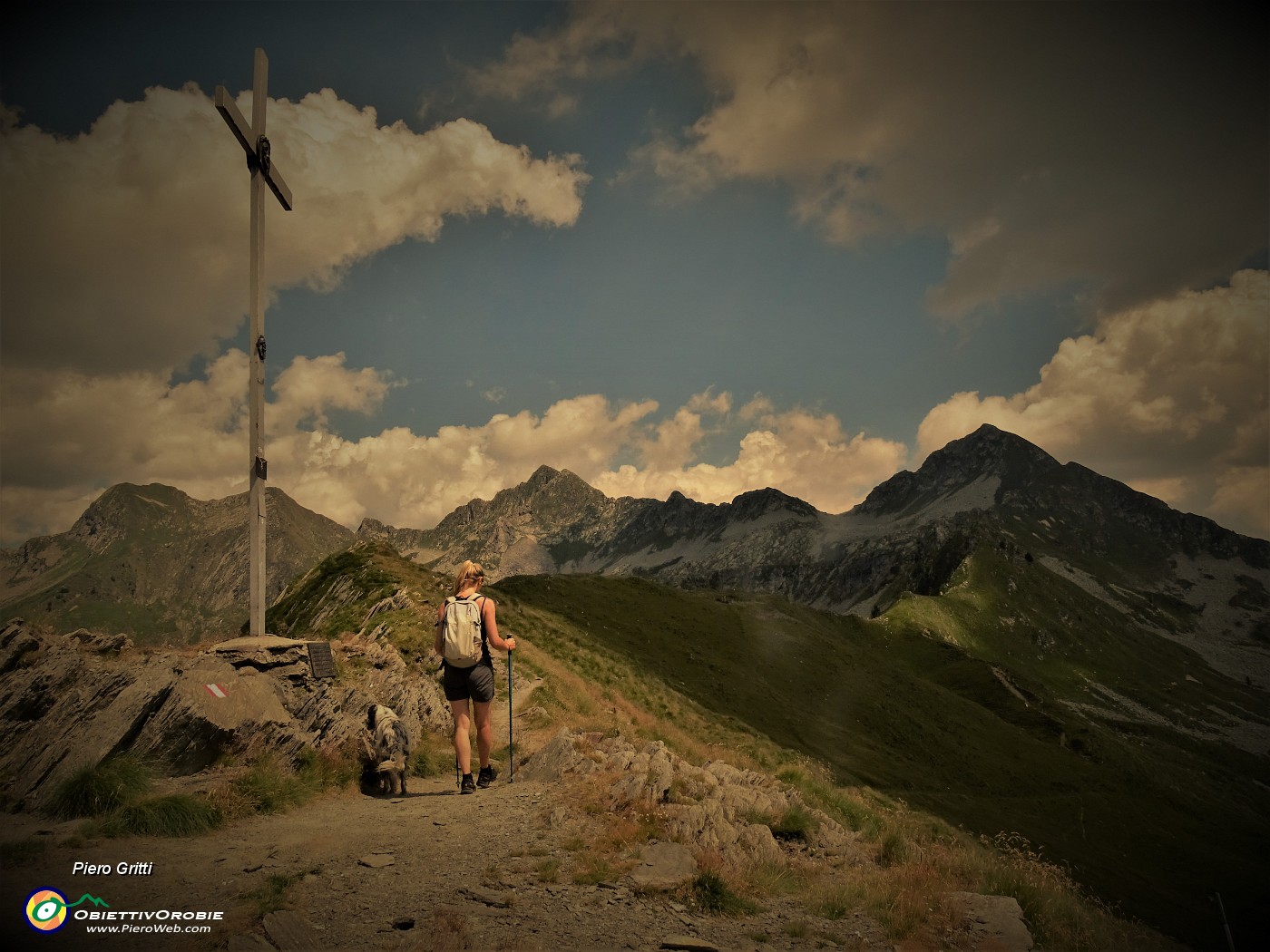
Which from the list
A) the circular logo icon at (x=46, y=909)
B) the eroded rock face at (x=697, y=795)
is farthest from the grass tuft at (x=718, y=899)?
the circular logo icon at (x=46, y=909)

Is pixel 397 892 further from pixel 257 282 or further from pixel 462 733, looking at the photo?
pixel 257 282

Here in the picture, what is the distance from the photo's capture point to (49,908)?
6320mm

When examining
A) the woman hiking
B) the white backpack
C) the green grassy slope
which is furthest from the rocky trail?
the green grassy slope

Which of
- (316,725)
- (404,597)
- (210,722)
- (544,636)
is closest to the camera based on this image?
(210,722)

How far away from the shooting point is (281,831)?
30.2 feet

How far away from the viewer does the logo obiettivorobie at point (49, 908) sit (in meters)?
6.06

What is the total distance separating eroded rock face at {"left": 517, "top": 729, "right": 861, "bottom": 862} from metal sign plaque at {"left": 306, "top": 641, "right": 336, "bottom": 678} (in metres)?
5.71

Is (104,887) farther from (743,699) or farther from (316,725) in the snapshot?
(743,699)

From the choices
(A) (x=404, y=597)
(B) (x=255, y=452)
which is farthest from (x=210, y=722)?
(A) (x=404, y=597)

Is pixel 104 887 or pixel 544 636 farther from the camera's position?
pixel 544 636

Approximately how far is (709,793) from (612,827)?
2676mm

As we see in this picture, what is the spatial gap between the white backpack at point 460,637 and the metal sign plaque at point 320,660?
20.3ft

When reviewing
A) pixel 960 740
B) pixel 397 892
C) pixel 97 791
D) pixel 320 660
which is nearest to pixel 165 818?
pixel 97 791

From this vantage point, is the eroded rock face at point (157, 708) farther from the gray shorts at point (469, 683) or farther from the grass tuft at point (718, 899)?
the grass tuft at point (718, 899)
